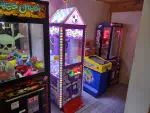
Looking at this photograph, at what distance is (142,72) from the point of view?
54.7 inches

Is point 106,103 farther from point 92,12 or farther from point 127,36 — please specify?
point 92,12

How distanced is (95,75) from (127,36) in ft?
5.21

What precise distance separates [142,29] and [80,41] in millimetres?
1126

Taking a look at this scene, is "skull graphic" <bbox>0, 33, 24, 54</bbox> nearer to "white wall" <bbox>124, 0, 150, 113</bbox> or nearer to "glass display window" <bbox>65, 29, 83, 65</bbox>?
"glass display window" <bbox>65, 29, 83, 65</bbox>

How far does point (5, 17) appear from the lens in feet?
3.40

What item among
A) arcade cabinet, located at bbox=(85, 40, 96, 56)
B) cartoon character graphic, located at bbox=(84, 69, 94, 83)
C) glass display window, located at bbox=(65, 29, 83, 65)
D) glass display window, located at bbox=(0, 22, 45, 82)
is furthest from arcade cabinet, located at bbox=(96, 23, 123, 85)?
glass display window, located at bbox=(0, 22, 45, 82)

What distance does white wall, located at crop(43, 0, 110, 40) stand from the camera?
2699 mm

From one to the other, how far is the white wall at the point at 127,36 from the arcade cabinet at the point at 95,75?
98cm

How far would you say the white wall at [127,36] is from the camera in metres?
3.04

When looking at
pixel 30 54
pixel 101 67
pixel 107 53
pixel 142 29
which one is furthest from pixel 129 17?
pixel 30 54

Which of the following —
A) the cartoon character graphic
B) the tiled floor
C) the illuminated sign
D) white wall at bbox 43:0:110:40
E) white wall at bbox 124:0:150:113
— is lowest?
the tiled floor

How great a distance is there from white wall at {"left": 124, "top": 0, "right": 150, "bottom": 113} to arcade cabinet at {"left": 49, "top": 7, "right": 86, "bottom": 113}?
1016mm

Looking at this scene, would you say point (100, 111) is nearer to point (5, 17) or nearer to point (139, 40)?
point (139, 40)

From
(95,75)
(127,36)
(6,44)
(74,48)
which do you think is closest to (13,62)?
(6,44)
